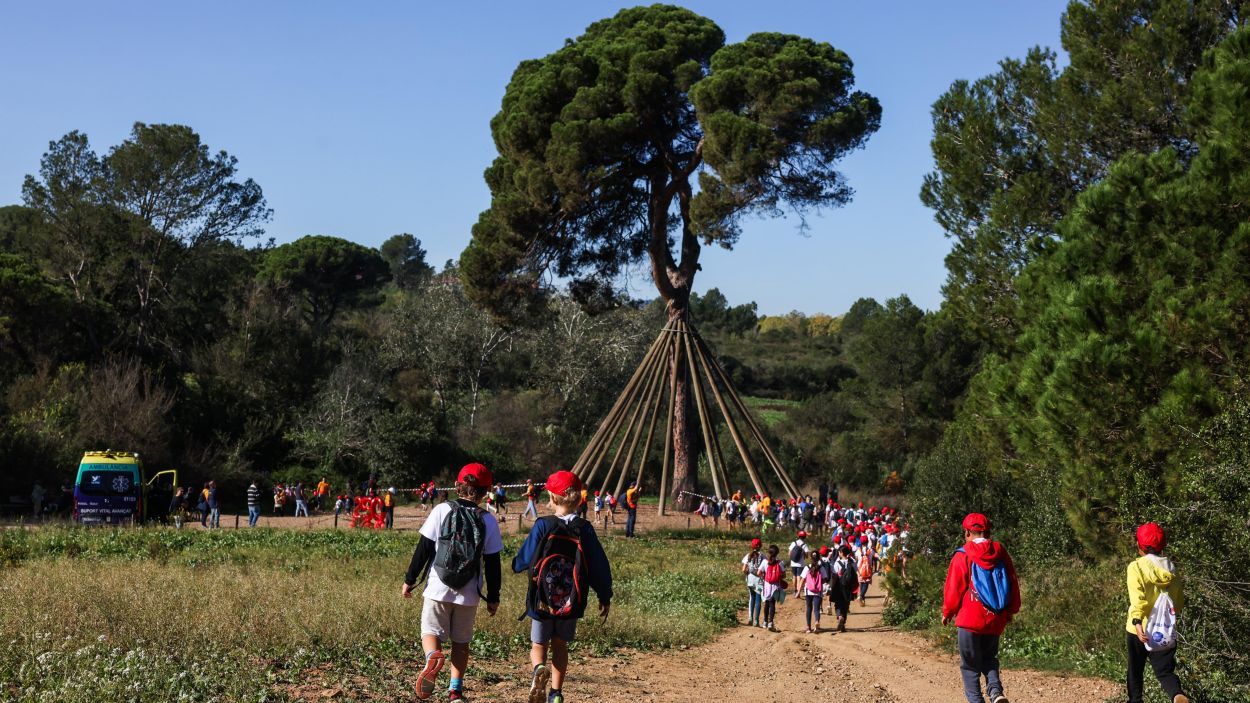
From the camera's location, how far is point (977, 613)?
7.59 meters

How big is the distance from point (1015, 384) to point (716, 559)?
889cm

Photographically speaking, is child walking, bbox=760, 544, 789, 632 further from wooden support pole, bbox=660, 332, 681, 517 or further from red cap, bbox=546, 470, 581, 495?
wooden support pole, bbox=660, 332, 681, 517

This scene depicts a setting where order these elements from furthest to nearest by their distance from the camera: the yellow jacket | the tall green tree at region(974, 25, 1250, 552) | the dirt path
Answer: the tall green tree at region(974, 25, 1250, 552), the dirt path, the yellow jacket

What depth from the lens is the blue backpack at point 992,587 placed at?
755 centimetres

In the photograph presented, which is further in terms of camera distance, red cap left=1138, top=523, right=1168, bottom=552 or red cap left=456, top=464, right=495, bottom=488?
Answer: red cap left=1138, top=523, right=1168, bottom=552

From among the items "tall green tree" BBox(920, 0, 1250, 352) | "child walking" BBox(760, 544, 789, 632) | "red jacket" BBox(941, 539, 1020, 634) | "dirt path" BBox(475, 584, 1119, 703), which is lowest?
"dirt path" BBox(475, 584, 1119, 703)

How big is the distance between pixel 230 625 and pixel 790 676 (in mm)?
5344

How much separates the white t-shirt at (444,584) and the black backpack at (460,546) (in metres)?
0.03

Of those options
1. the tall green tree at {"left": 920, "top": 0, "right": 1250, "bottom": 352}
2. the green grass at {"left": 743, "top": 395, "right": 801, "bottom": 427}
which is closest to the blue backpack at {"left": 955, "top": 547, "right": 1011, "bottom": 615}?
the tall green tree at {"left": 920, "top": 0, "right": 1250, "bottom": 352}

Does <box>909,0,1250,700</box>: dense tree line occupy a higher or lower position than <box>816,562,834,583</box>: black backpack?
higher

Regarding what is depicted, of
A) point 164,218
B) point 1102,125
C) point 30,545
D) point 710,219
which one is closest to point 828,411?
point 710,219

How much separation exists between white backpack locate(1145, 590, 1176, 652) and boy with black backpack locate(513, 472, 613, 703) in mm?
3773

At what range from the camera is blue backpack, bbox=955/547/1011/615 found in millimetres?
7555

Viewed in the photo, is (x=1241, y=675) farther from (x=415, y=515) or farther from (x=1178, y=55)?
(x=415, y=515)
